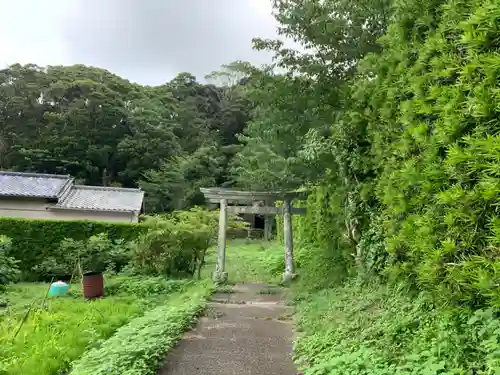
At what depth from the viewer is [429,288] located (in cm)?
315

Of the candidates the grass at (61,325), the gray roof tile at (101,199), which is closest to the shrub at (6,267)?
the grass at (61,325)

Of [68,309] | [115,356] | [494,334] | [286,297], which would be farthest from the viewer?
[286,297]

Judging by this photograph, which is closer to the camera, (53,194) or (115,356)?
(115,356)

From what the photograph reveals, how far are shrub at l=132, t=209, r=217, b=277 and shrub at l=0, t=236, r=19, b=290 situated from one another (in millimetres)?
2984

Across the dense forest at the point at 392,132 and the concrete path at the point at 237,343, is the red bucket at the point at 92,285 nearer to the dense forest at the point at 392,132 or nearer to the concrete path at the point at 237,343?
the concrete path at the point at 237,343

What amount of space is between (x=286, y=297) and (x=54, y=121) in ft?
72.0

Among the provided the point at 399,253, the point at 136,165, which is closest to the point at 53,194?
the point at 136,165

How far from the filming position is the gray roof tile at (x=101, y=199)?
16.5 m

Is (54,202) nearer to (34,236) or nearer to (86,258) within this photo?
(34,236)

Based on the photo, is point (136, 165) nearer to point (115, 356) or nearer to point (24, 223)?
point (24, 223)

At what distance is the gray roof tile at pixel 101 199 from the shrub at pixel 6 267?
624 centimetres

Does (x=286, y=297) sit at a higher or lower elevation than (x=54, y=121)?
lower

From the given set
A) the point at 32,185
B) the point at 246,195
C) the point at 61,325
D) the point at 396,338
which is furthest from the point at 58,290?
the point at 32,185

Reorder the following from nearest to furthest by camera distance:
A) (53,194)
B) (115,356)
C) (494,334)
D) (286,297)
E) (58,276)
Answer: (494,334) < (115,356) < (286,297) < (58,276) < (53,194)
